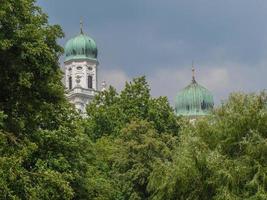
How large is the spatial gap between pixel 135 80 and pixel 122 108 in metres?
2.87

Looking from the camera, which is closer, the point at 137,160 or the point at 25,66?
the point at 25,66

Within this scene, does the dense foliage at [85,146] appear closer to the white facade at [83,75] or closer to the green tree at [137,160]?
the green tree at [137,160]

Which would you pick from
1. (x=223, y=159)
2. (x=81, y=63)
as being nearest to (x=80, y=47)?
(x=81, y=63)

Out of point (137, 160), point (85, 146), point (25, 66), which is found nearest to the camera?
point (25, 66)

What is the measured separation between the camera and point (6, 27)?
18359mm

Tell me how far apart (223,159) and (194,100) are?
61.5m

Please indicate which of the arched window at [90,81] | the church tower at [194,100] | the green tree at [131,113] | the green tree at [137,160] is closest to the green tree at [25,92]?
the green tree at [137,160]

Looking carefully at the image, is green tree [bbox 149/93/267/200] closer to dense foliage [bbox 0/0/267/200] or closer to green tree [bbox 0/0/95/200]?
dense foliage [bbox 0/0/267/200]

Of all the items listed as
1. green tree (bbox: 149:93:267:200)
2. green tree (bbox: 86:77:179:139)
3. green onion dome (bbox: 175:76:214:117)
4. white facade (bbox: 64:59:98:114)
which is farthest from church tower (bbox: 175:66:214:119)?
green tree (bbox: 149:93:267:200)

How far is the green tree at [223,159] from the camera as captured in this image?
24.9 metres

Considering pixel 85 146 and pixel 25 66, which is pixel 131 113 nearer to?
pixel 85 146

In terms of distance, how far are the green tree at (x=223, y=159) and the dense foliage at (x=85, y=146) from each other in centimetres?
4

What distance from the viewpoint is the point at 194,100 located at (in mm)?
87062

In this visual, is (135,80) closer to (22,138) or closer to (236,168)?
(236,168)
